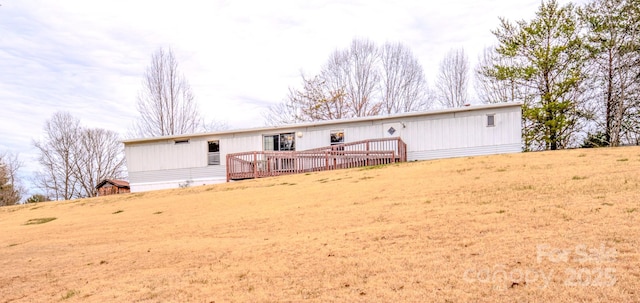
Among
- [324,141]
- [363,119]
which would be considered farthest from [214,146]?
[363,119]

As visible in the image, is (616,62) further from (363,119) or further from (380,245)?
(380,245)

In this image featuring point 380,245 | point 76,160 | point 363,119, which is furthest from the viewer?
point 76,160

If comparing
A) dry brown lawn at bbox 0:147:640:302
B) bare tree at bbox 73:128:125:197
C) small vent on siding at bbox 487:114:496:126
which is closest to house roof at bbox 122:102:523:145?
small vent on siding at bbox 487:114:496:126

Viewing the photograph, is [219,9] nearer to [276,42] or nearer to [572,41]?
[276,42]

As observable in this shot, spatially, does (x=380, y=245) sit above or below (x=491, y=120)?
below

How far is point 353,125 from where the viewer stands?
59.7 ft

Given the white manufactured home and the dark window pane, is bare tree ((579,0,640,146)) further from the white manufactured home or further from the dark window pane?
the dark window pane

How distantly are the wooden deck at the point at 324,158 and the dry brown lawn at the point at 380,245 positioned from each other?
18.0 feet

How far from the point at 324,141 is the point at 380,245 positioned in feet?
43.6

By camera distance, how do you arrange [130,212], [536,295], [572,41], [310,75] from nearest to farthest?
1. [536,295]
2. [130,212]
3. [572,41]
4. [310,75]

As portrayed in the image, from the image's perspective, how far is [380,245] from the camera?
17.9 ft

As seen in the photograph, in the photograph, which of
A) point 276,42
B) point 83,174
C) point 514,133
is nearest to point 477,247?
point 514,133

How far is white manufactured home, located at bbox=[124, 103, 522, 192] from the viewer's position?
1664 centimetres

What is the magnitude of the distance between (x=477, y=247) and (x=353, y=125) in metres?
13.7
